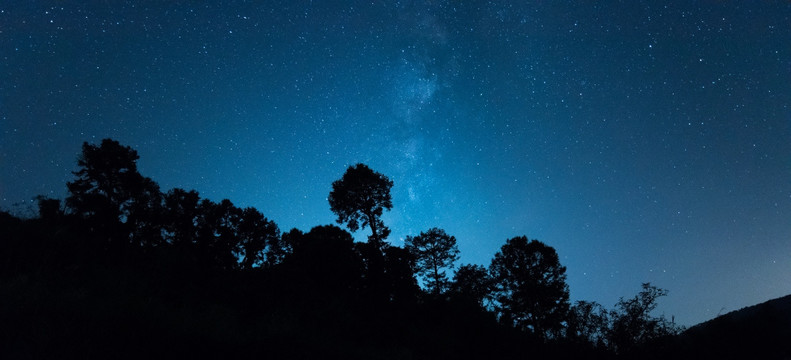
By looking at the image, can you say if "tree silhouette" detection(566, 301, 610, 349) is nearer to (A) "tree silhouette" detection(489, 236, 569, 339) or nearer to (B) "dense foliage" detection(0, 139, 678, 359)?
(B) "dense foliage" detection(0, 139, 678, 359)

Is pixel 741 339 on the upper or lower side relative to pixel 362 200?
lower

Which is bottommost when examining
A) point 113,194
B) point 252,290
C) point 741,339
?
point 741,339

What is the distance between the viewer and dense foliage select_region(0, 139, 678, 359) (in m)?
8.79

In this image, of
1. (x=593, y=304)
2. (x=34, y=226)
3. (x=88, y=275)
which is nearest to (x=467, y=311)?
(x=593, y=304)

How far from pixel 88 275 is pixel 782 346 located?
88.5 feet

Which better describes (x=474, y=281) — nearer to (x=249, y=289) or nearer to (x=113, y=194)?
(x=249, y=289)

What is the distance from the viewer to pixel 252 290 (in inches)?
856

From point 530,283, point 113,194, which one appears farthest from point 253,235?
point 530,283

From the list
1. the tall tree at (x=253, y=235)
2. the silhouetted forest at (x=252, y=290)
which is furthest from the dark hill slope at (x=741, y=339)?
the tall tree at (x=253, y=235)

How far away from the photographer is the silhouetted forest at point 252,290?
8.81 meters

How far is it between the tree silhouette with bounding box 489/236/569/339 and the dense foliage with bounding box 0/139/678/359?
14cm

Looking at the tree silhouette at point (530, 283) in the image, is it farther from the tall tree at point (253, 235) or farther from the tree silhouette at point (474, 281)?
the tall tree at point (253, 235)

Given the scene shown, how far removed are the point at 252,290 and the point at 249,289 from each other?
184mm

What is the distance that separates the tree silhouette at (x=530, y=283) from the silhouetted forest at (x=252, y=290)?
12 cm
